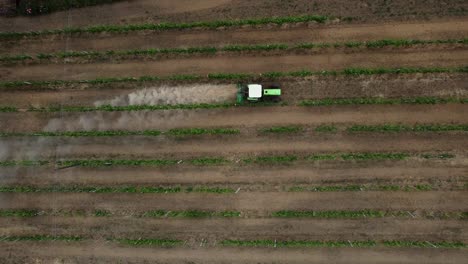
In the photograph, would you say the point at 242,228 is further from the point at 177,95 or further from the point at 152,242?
the point at 177,95

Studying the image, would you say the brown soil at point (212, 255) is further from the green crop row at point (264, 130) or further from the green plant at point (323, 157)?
the green crop row at point (264, 130)

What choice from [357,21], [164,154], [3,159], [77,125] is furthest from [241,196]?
[3,159]

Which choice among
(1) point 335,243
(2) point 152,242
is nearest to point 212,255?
(2) point 152,242

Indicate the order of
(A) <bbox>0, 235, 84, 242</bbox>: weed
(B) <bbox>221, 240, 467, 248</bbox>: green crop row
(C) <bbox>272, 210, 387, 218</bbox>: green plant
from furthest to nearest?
(A) <bbox>0, 235, 84, 242</bbox>: weed < (C) <bbox>272, 210, 387, 218</bbox>: green plant < (B) <bbox>221, 240, 467, 248</bbox>: green crop row

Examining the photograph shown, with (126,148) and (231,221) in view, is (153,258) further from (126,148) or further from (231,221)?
(126,148)

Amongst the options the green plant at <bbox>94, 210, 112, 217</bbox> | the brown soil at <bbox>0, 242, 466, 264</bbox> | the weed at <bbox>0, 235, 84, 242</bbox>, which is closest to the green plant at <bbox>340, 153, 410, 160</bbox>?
the brown soil at <bbox>0, 242, 466, 264</bbox>

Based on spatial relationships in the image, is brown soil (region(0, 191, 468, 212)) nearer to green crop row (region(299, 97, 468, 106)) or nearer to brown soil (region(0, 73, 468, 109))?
green crop row (region(299, 97, 468, 106))
